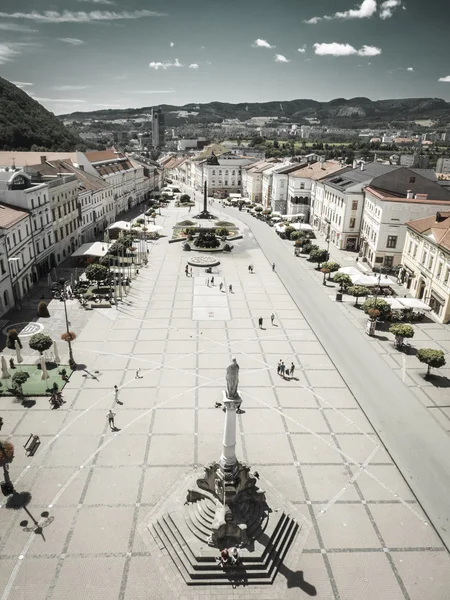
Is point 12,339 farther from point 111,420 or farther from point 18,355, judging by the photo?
point 111,420

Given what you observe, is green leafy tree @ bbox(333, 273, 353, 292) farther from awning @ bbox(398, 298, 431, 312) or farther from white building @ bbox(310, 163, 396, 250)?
white building @ bbox(310, 163, 396, 250)

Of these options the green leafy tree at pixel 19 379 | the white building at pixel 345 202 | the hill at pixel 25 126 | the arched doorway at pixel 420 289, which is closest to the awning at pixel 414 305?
the arched doorway at pixel 420 289

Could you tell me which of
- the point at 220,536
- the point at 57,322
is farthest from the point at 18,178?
the point at 220,536

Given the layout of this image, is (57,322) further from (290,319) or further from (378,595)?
(378,595)

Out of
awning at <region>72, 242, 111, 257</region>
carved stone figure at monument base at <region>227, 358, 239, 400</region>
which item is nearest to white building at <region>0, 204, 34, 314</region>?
awning at <region>72, 242, 111, 257</region>

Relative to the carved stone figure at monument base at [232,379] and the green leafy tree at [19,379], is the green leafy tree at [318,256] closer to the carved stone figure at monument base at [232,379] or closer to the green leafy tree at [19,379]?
the green leafy tree at [19,379]

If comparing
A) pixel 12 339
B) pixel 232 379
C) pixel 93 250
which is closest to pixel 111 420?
pixel 232 379
